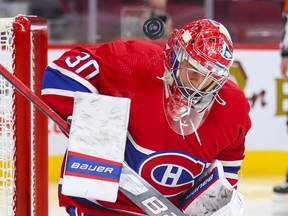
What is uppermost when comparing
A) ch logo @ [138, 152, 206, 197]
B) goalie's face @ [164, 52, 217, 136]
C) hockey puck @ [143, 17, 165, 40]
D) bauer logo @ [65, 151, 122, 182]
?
hockey puck @ [143, 17, 165, 40]

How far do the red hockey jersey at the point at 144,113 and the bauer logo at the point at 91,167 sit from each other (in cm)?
15

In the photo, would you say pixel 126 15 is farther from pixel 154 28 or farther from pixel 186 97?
pixel 186 97

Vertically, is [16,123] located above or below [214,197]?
above

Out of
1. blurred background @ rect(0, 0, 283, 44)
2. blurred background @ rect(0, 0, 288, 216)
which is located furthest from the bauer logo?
blurred background @ rect(0, 0, 283, 44)

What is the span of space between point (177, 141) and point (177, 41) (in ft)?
0.77

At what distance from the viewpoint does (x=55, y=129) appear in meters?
4.57

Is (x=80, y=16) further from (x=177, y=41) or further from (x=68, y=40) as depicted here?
(x=177, y=41)

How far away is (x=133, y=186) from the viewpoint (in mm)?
1897

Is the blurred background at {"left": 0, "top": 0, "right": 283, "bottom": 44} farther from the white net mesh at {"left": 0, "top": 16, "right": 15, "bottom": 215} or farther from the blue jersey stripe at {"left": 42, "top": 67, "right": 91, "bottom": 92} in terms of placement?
the blue jersey stripe at {"left": 42, "top": 67, "right": 91, "bottom": 92}

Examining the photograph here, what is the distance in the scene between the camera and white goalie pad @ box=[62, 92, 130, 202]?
181cm

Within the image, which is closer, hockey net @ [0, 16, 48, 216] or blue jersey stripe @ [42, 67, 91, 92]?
blue jersey stripe @ [42, 67, 91, 92]

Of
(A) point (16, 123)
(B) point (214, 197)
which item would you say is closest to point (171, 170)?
(B) point (214, 197)

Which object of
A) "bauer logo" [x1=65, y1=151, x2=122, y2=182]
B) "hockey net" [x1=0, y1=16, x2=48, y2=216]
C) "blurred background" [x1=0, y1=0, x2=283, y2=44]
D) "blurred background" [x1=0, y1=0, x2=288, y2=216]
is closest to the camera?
"bauer logo" [x1=65, y1=151, x2=122, y2=182]

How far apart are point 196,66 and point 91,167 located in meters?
0.31
